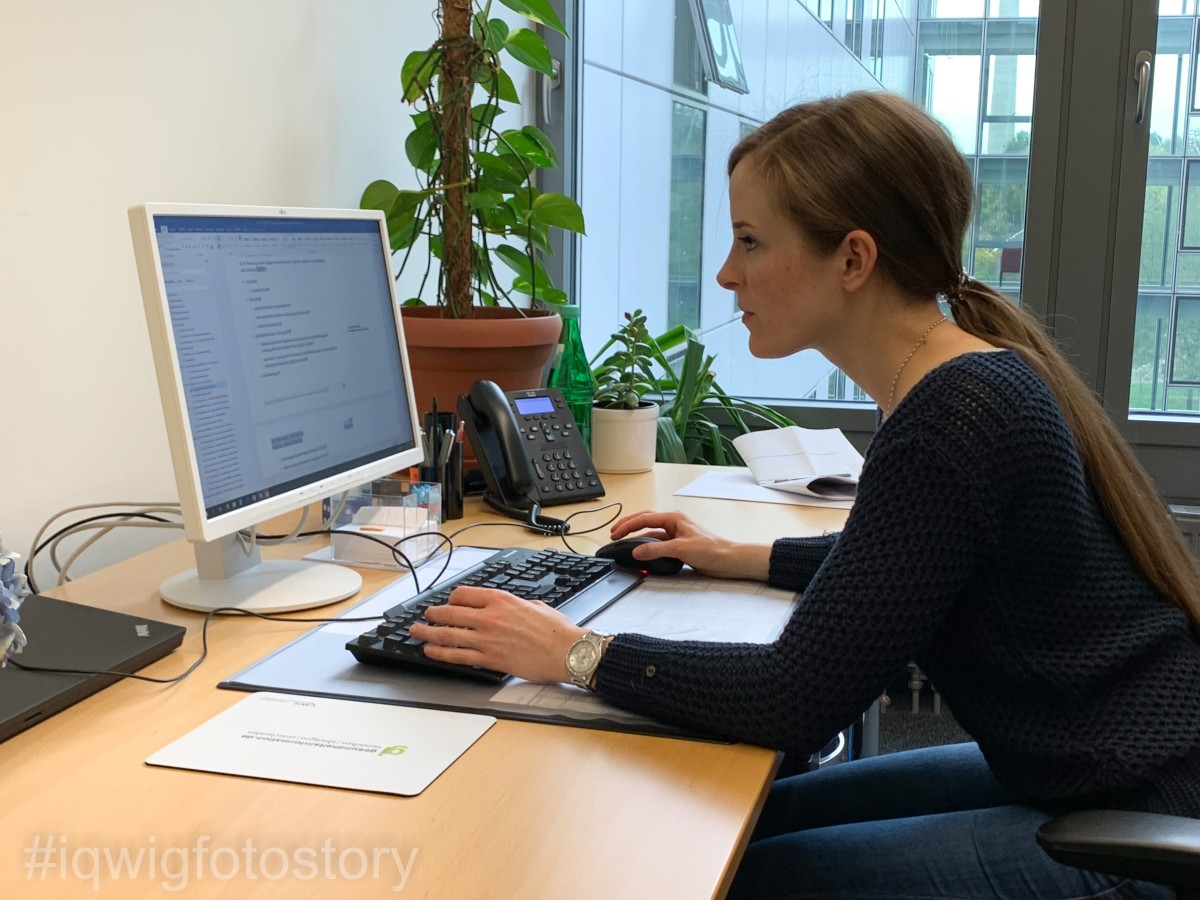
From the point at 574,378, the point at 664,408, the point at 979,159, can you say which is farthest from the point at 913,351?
the point at 979,159

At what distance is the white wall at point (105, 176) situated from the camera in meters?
1.34

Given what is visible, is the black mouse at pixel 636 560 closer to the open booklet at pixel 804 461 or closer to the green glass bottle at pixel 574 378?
the open booklet at pixel 804 461

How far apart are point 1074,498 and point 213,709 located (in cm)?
77

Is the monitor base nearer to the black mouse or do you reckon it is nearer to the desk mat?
the desk mat

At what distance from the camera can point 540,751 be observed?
3.13ft

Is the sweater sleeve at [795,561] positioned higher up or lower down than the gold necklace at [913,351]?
lower down

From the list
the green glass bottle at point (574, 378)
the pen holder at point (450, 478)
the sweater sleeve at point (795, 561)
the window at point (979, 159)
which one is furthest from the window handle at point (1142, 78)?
the pen holder at point (450, 478)

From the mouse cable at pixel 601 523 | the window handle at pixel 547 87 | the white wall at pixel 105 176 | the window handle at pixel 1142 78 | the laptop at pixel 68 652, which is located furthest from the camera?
the window handle at pixel 547 87

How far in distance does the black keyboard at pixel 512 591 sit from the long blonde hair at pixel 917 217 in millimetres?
455

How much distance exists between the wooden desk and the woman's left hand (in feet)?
0.27

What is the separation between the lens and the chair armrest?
2.81ft

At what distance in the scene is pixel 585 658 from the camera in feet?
3.52

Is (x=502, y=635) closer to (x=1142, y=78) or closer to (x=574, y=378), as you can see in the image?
(x=574, y=378)

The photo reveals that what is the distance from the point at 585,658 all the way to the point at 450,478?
0.70 m
